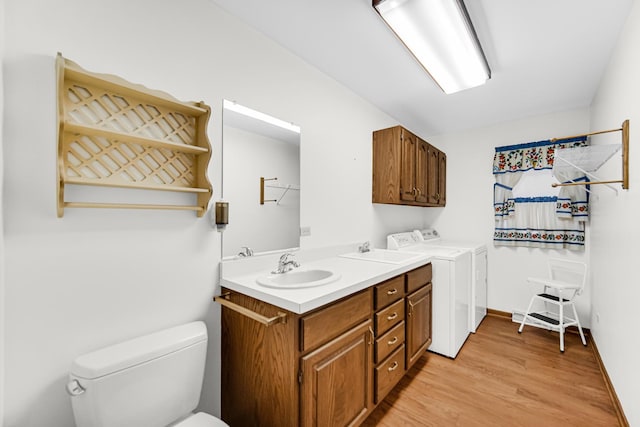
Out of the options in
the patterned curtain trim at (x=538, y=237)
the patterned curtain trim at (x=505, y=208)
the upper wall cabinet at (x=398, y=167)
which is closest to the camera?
the upper wall cabinet at (x=398, y=167)

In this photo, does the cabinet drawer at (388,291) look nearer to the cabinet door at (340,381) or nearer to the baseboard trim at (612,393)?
the cabinet door at (340,381)

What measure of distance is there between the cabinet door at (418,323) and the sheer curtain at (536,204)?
66.2 inches

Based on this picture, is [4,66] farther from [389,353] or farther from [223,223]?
[389,353]

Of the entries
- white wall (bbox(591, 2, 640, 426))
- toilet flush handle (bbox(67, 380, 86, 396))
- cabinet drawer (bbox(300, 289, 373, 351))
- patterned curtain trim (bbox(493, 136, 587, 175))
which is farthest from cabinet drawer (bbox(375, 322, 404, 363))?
patterned curtain trim (bbox(493, 136, 587, 175))

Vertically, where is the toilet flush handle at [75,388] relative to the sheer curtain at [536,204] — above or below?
below

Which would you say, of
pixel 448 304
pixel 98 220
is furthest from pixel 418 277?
pixel 98 220

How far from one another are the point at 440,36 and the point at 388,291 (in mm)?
1615

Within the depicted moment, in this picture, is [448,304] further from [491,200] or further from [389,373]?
[491,200]

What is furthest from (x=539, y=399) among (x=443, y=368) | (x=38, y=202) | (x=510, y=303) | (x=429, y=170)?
(x=38, y=202)

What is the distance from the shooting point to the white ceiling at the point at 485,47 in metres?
1.58

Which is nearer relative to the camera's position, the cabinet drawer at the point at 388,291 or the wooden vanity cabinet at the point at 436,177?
the cabinet drawer at the point at 388,291

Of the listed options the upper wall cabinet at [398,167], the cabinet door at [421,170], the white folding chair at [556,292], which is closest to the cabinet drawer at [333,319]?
the upper wall cabinet at [398,167]

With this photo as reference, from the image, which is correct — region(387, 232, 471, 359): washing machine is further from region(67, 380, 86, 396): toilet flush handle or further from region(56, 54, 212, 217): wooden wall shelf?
region(67, 380, 86, 396): toilet flush handle

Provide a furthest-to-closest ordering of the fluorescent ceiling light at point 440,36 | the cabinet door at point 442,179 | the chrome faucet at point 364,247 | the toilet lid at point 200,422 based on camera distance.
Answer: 1. the cabinet door at point 442,179
2. the chrome faucet at point 364,247
3. the fluorescent ceiling light at point 440,36
4. the toilet lid at point 200,422
